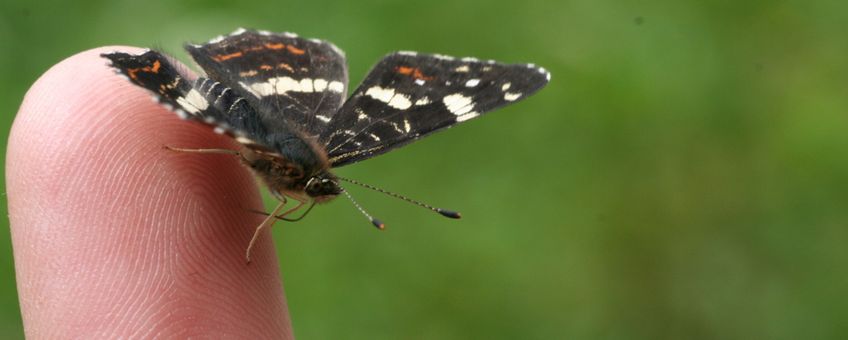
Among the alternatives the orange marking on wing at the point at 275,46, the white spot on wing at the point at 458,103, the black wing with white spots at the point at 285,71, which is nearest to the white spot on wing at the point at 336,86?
the black wing with white spots at the point at 285,71

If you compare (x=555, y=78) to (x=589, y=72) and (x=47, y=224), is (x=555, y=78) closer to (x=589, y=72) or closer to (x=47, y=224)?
(x=589, y=72)

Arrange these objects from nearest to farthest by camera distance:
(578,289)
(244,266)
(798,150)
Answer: (244,266), (578,289), (798,150)

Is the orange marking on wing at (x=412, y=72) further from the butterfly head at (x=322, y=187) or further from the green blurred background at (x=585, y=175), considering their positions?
the green blurred background at (x=585, y=175)

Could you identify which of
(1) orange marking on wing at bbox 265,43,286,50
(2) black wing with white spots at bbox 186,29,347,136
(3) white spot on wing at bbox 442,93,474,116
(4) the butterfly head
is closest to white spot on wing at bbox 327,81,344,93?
(2) black wing with white spots at bbox 186,29,347,136

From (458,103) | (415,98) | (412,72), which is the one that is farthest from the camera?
(412,72)

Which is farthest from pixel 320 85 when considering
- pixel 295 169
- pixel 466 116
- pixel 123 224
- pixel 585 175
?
pixel 585 175

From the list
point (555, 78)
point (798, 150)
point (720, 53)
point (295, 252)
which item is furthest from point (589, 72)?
point (295, 252)

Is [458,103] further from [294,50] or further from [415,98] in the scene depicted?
[294,50]
